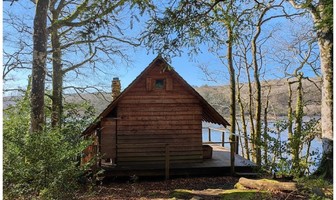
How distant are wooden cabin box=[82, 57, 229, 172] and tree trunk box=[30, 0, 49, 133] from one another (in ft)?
9.69

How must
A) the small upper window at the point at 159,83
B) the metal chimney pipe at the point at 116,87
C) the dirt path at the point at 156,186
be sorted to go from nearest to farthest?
the dirt path at the point at 156,186
the small upper window at the point at 159,83
the metal chimney pipe at the point at 116,87

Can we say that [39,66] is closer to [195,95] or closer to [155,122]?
[155,122]

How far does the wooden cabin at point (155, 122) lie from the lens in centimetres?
745

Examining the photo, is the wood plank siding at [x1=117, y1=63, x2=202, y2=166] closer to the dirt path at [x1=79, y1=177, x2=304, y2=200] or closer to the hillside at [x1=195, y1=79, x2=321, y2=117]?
the dirt path at [x1=79, y1=177, x2=304, y2=200]

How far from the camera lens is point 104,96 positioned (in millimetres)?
8891

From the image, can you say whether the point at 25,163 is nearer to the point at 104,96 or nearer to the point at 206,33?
the point at 206,33

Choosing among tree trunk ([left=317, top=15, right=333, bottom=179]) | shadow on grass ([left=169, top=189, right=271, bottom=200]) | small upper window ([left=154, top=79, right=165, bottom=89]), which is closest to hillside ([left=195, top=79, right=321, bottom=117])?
small upper window ([left=154, top=79, right=165, bottom=89])

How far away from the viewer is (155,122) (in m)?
7.63

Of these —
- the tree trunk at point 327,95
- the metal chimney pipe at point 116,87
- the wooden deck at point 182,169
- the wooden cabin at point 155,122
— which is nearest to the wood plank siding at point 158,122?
the wooden cabin at point 155,122

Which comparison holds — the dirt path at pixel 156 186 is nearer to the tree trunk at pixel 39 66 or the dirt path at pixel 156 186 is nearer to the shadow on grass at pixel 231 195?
the shadow on grass at pixel 231 195

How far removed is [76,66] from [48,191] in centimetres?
637

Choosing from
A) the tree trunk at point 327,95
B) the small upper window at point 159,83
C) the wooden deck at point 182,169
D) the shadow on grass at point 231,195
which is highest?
the small upper window at point 159,83

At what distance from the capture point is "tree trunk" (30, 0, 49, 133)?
14.4ft

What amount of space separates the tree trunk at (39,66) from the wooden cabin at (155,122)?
2953 millimetres
